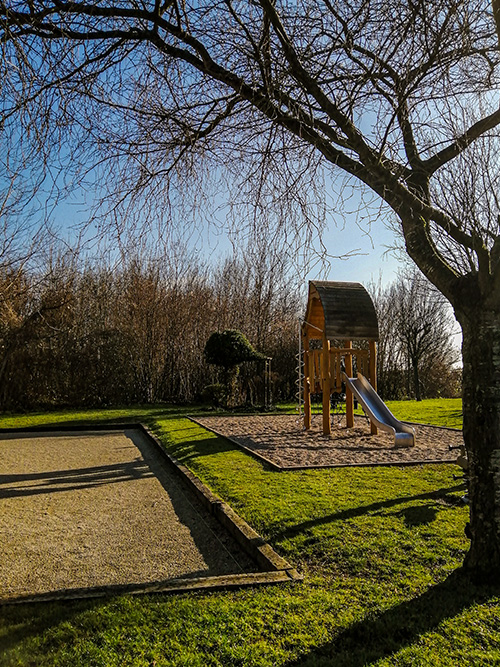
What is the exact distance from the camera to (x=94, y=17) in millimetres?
3193

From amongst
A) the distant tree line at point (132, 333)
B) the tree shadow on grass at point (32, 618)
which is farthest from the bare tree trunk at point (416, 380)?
the tree shadow on grass at point (32, 618)

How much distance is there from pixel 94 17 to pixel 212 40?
0.69m

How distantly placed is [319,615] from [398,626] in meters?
0.38

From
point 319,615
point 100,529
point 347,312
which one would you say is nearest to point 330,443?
point 347,312

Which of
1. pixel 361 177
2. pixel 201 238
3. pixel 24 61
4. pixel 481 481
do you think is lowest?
pixel 481 481

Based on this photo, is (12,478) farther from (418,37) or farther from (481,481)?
(418,37)

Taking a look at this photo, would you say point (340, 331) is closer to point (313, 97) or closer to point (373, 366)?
point (373, 366)

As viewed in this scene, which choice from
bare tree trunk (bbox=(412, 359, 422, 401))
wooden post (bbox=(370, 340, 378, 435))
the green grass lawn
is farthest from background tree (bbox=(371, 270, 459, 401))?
the green grass lawn

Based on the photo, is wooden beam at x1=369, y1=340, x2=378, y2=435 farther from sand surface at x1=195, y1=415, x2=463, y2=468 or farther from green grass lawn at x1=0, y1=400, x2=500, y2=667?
green grass lawn at x1=0, y1=400, x2=500, y2=667

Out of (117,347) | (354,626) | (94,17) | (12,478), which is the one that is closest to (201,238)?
(94,17)

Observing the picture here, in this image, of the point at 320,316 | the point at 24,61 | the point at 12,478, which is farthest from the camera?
the point at 320,316

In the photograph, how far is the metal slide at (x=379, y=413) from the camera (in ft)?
27.8

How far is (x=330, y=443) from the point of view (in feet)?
29.8

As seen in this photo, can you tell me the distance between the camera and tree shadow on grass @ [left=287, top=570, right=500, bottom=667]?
2.28m
